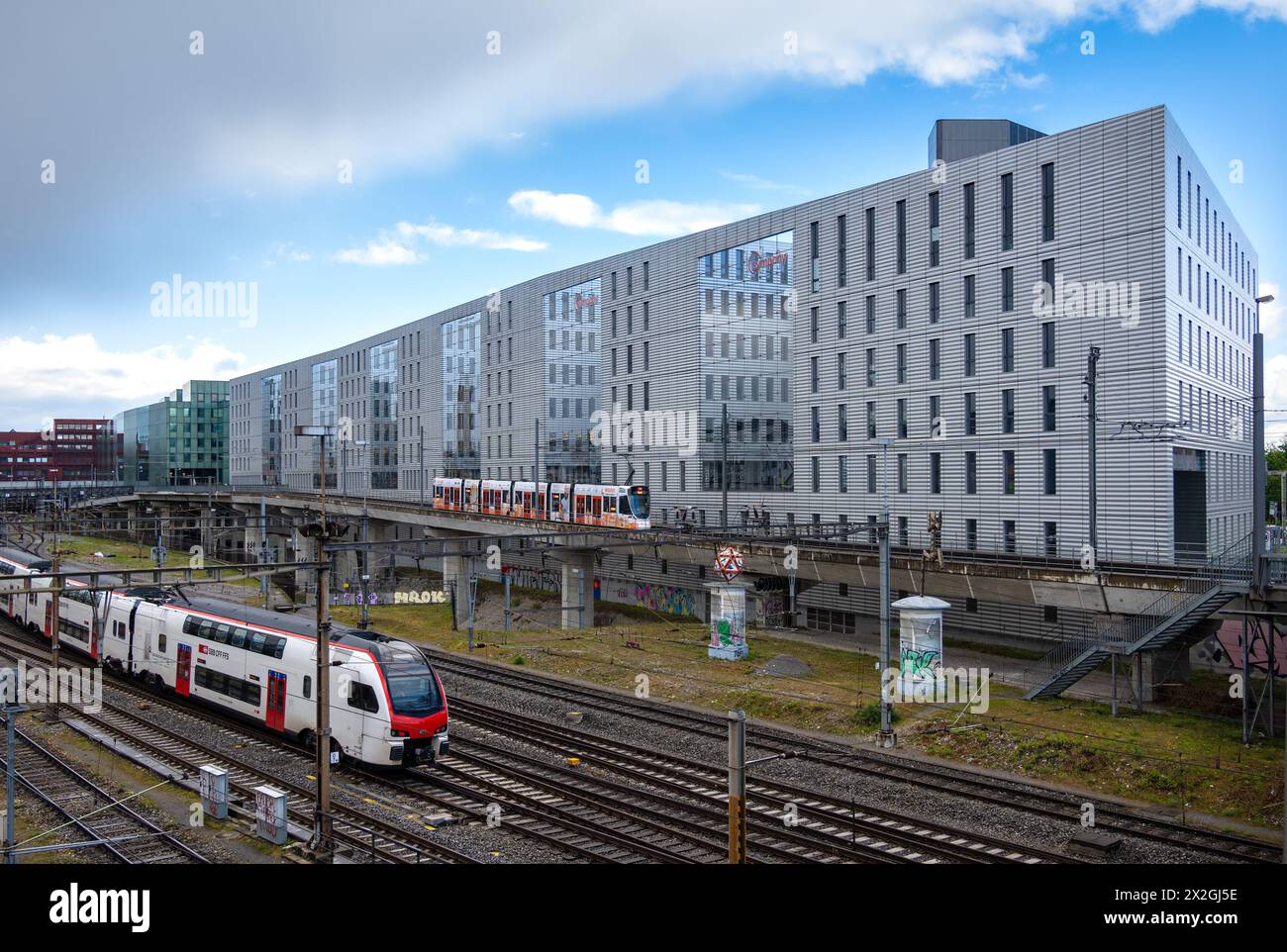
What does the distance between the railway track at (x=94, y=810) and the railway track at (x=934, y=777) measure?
1137 cm

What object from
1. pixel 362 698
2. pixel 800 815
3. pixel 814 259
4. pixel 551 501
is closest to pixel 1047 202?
pixel 814 259

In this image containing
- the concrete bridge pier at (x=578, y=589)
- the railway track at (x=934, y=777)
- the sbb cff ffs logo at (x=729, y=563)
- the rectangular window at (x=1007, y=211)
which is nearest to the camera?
the railway track at (x=934, y=777)

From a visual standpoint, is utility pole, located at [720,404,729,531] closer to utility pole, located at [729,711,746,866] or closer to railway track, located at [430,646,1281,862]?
railway track, located at [430,646,1281,862]

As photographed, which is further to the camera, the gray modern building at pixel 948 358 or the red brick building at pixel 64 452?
the red brick building at pixel 64 452

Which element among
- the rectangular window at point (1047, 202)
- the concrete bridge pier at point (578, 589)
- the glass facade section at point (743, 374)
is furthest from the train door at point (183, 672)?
the rectangular window at point (1047, 202)

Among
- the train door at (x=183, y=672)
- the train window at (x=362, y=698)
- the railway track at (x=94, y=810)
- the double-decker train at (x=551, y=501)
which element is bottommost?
the railway track at (x=94, y=810)

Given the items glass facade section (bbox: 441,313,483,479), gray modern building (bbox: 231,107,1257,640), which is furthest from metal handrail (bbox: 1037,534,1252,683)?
glass facade section (bbox: 441,313,483,479)

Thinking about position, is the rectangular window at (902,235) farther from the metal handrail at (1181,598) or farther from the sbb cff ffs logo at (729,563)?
the metal handrail at (1181,598)

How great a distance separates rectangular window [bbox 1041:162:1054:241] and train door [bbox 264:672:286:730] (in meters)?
31.3

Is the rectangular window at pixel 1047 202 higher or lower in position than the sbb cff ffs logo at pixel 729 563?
higher

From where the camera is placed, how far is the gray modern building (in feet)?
112

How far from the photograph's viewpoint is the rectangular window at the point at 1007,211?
38094mm
